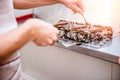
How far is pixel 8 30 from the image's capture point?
0.66m

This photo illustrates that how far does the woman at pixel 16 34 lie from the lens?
53 cm

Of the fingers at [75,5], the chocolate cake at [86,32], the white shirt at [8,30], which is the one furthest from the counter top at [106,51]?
the white shirt at [8,30]

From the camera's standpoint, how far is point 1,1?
2.14 ft

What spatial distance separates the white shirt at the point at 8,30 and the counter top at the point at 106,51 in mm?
305

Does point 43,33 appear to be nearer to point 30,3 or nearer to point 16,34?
point 16,34

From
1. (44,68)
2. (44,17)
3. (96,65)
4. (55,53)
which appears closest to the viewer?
(96,65)

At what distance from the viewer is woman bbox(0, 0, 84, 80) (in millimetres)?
530

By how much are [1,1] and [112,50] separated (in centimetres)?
48

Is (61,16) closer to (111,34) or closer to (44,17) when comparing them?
(44,17)

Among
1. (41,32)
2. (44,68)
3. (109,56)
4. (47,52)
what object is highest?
(41,32)

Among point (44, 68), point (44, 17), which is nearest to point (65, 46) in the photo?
point (44, 68)

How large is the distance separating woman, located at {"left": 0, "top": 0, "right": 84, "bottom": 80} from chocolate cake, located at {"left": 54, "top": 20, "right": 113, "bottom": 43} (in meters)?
0.13

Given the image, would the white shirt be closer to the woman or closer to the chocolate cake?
the woman

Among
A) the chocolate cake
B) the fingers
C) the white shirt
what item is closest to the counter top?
the chocolate cake
